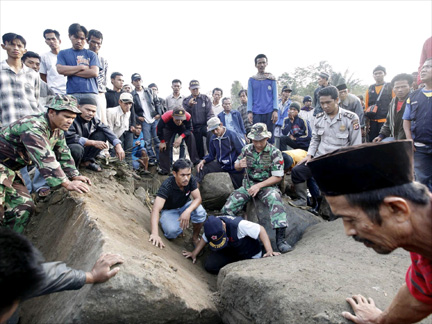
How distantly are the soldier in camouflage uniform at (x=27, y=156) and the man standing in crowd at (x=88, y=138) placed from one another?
892 millimetres

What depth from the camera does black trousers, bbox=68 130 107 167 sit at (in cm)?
370

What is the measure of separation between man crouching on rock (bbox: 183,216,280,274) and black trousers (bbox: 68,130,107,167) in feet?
5.99

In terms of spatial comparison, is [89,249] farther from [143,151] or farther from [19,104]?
[143,151]

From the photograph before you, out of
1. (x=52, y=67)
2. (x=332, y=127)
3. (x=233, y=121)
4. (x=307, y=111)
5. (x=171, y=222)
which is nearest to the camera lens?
(x=171, y=222)

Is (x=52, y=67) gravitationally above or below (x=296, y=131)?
above

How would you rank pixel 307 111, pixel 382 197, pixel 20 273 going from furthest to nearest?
pixel 307 111
pixel 20 273
pixel 382 197

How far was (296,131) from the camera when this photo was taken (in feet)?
19.5

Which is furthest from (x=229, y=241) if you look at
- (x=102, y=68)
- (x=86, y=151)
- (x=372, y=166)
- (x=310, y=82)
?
(x=310, y=82)

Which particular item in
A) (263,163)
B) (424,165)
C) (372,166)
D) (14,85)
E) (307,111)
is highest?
(14,85)

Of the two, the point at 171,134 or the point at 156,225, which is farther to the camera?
the point at 171,134

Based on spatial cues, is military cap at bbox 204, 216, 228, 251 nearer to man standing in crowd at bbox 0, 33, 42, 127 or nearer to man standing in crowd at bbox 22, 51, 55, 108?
man standing in crowd at bbox 0, 33, 42, 127

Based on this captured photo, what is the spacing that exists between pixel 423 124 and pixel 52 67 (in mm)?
5398

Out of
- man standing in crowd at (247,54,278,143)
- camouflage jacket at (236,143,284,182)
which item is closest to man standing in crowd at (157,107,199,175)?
man standing in crowd at (247,54,278,143)

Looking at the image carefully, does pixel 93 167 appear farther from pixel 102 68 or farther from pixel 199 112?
pixel 199 112
